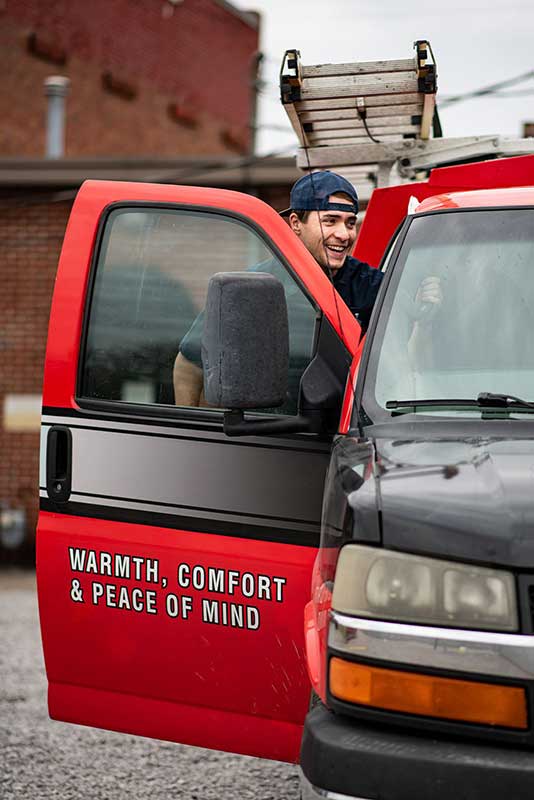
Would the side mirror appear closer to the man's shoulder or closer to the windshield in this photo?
the windshield

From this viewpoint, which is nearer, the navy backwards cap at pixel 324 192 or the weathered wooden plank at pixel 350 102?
the navy backwards cap at pixel 324 192

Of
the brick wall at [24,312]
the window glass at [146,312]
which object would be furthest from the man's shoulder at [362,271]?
the brick wall at [24,312]

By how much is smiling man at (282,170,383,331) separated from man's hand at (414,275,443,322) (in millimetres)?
820

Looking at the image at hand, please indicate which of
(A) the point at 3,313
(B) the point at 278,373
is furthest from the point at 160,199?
(A) the point at 3,313

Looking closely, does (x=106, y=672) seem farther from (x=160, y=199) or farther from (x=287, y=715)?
(x=160, y=199)

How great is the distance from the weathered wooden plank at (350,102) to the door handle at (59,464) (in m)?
1.70

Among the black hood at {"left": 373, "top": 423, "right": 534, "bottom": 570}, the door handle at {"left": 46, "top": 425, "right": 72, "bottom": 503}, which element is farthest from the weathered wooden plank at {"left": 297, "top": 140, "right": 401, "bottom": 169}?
the black hood at {"left": 373, "top": 423, "right": 534, "bottom": 570}

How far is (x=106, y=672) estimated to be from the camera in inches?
157

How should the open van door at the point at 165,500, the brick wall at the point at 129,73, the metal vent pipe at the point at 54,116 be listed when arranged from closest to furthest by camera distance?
the open van door at the point at 165,500
the metal vent pipe at the point at 54,116
the brick wall at the point at 129,73

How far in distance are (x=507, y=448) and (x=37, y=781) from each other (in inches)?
137

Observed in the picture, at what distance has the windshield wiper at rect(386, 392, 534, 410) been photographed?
3139 millimetres

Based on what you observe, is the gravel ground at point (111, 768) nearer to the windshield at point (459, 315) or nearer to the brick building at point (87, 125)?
the windshield at point (459, 315)

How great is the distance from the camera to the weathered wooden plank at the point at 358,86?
15.4ft

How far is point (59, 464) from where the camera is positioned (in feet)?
13.5
